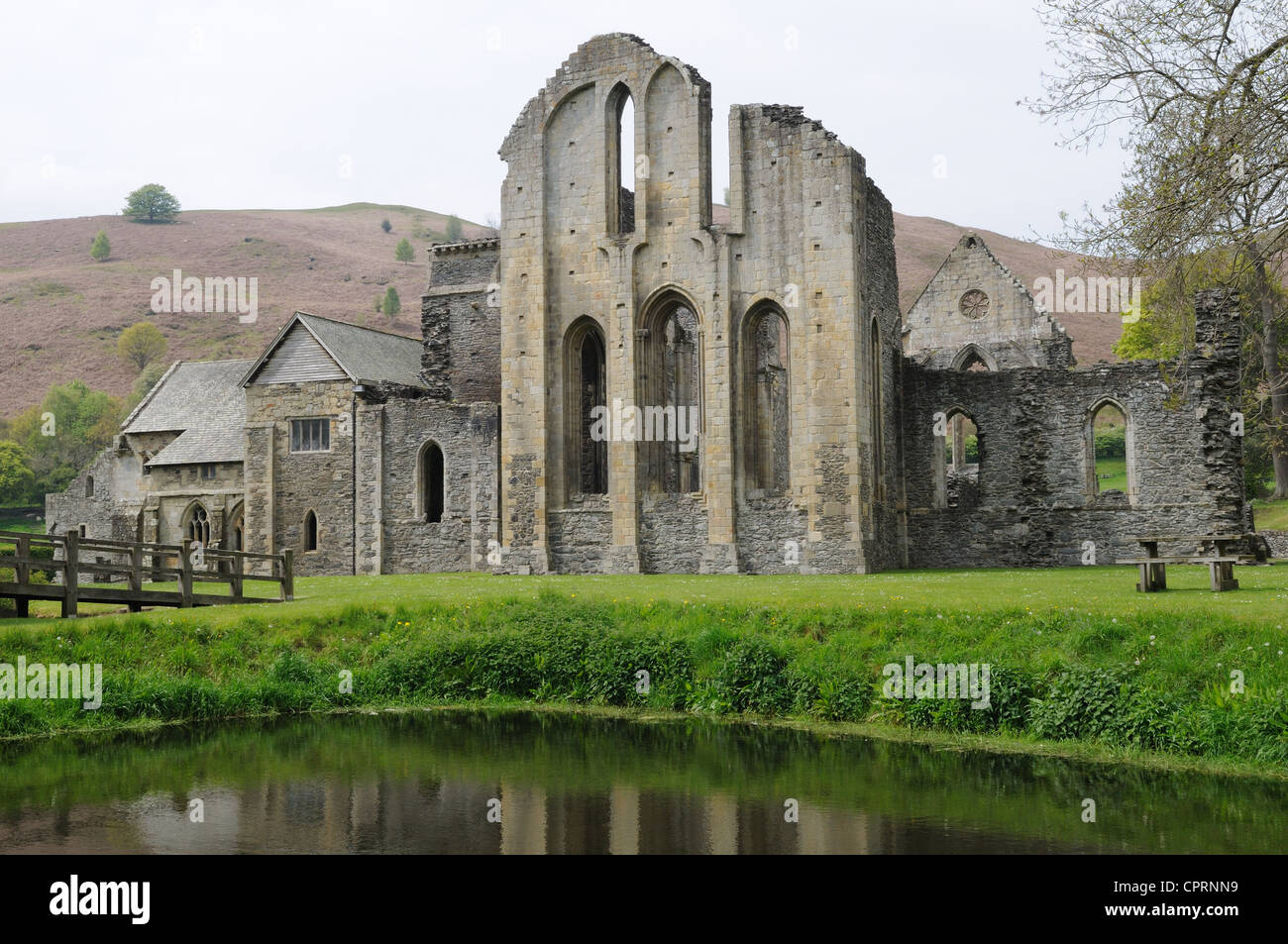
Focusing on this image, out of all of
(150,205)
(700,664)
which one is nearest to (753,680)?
(700,664)

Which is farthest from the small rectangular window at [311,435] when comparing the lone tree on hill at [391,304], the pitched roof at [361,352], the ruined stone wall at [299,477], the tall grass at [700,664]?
the lone tree on hill at [391,304]

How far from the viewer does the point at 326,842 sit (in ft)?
34.8

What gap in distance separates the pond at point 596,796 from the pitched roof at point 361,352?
91.3 feet

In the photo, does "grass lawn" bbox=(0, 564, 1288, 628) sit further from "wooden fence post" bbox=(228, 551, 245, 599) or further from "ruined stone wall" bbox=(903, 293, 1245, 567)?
"ruined stone wall" bbox=(903, 293, 1245, 567)

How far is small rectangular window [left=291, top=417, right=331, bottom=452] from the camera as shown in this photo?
4197cm

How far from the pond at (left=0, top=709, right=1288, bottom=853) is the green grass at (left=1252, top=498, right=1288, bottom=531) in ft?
110

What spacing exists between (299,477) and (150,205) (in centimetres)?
13797

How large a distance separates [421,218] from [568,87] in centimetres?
16126

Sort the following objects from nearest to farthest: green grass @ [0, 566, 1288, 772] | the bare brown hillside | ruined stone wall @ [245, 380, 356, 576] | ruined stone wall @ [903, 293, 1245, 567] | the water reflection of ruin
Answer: the water reflection of ruin, green grass @ [0, 566, 1288, 772], ruined stone wall @ [903, 293, 1245, 567], ruined stone wall @ [245, 380, 356, 576], the bare brown hillside

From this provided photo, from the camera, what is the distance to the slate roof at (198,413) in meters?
46.0

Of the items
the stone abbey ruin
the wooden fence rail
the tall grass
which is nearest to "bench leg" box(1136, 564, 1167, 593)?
the tall grass

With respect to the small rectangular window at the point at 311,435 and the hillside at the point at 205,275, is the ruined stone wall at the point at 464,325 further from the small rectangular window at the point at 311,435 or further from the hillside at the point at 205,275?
the hillside at the point at 205,275

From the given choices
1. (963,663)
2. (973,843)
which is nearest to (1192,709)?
(963,663)

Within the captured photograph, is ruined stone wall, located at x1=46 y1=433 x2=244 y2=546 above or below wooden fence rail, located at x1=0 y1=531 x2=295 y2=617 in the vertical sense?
above
